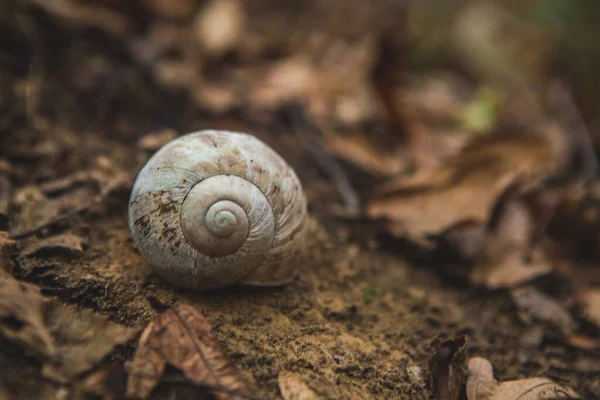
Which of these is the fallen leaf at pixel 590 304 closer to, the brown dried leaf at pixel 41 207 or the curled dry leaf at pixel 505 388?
the curled dry leaf at pixel 505 388

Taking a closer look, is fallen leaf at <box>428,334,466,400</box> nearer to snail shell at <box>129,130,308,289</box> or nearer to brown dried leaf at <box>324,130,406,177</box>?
snail shell at <box>129,130,308,289</box>

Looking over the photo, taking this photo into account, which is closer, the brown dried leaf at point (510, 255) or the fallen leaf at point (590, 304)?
the fallen leaf at point (590, 304)

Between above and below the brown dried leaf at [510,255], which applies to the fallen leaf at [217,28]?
above

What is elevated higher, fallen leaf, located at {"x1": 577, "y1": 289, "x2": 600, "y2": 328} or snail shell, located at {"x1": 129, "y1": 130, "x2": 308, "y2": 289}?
snail shell, located at {"x1": 129, "y1": 130, "x2": 308, "y2": 289}

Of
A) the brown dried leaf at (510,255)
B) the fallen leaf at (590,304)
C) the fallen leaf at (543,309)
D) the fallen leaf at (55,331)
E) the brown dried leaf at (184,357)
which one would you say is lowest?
the fallen leaf at (590,304)

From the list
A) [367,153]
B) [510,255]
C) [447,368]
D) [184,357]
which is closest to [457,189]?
[510,255]

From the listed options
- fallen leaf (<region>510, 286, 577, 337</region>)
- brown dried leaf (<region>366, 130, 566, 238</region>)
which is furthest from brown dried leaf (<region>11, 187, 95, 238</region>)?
fallen leaf (<region>510, 286, 577, 337</region>)

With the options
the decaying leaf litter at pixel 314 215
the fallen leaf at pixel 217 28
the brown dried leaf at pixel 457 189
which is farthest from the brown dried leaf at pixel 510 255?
the fallen leaf at pixel 217 28
